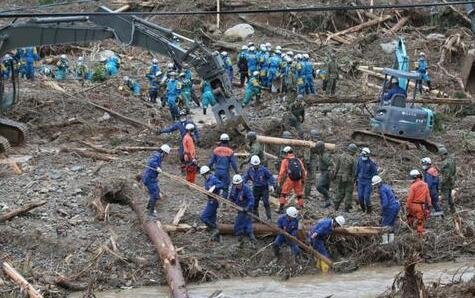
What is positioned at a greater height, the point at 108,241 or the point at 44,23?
the point at 44,23

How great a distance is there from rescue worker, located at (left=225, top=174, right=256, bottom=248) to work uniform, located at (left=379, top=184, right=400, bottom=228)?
266 centimetres

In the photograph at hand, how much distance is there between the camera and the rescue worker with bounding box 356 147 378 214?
19.5 metres

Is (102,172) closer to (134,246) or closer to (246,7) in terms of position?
(134,246)

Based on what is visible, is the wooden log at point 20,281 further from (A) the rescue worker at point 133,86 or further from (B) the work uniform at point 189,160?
(A) the rescue worker at point 133,86

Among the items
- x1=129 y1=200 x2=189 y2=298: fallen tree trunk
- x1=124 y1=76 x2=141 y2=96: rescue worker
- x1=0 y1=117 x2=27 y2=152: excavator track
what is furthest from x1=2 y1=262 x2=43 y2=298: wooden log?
x1=124 y1=76 x2=141 y2=96: rescue worker

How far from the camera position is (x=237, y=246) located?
17984mm

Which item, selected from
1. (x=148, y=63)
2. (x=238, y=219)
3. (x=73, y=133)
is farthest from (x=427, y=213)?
(x=148, y=63)

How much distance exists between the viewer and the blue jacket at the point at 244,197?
58.5ft

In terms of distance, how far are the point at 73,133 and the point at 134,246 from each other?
7969 mm

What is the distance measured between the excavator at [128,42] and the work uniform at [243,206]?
492cm

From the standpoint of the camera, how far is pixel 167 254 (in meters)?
16.5

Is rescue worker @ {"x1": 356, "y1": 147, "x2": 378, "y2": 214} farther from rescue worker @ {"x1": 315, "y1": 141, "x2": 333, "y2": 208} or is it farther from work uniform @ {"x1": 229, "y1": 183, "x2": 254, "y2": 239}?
work uniform @ {"x1": 229, "y1": 183, "x2": 254, "y2": 239}

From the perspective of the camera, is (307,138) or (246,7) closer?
(307,138)

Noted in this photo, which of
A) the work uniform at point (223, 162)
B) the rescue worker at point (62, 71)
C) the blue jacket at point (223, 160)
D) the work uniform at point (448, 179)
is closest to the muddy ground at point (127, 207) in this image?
the work uniform at point (448, 179)
